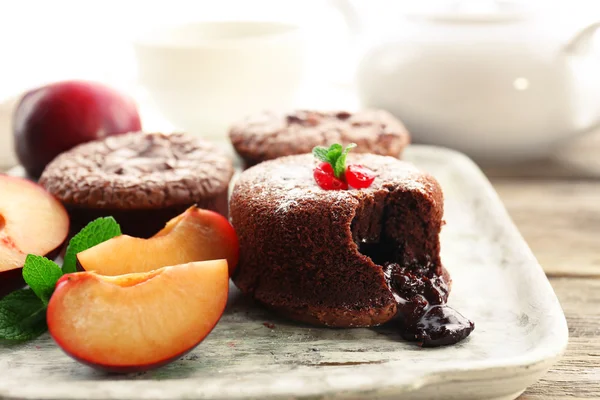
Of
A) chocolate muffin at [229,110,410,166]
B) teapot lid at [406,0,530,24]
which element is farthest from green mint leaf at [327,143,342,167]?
teapot lid at [406,0,530,24]

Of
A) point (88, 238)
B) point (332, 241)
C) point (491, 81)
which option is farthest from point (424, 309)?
point (491, 81)

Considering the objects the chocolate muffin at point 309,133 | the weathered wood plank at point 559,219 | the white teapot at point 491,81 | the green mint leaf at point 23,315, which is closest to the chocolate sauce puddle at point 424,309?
the weathered wood plank at point 559,219

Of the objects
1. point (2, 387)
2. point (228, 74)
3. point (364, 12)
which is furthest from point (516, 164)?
point (2, 387)

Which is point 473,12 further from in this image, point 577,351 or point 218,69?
point 577,351

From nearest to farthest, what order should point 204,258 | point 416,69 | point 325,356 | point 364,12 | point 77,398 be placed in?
point 77,398 < point 325,356 < point 204,258 < point 416,69 < point 364,12

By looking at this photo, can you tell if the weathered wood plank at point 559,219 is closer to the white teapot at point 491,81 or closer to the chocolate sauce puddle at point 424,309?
the white teapot at point 491,81

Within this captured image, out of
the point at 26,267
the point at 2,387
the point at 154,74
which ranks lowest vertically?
the point at 2,387

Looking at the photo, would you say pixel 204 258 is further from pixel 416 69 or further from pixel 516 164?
pixel 516 164
